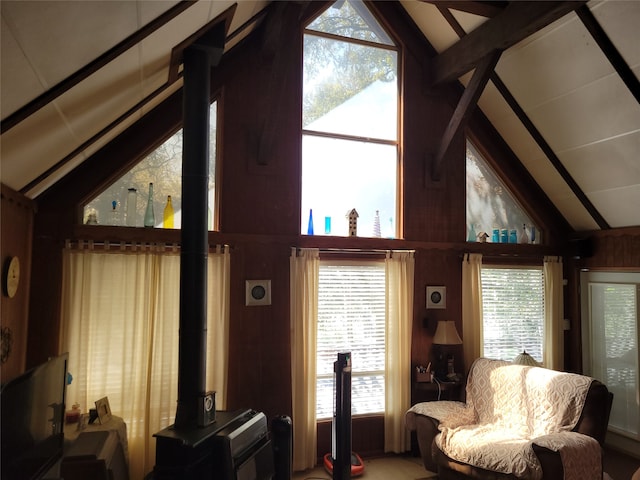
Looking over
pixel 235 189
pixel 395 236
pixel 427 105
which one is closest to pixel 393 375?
pixel 395 236

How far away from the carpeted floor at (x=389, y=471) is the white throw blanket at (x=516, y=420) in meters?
0.56

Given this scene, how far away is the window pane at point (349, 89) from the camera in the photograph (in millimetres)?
4480

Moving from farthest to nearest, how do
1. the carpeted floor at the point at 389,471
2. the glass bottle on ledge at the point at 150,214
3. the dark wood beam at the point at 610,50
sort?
the carpeted floor at the point at 389,471 < the glass bottle on ledge at the point at 150,214 < the dark wood beam at the point at 610,50

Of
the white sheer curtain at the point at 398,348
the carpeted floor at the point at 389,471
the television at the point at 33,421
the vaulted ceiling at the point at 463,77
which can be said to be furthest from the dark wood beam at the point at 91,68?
the carpeted floor at the point at 389,471

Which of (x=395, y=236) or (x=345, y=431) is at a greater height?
(x=395, y=236)

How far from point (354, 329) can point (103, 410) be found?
7.29ft

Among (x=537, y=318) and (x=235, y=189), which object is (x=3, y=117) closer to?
(x=235, y=189)

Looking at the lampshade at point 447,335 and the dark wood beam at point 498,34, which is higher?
the dark wood beam at point 498,34

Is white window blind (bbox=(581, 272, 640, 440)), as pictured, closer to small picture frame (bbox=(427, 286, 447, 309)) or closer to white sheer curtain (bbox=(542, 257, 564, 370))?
white sheer curtain (bbox=(542, 257, 564, 370))

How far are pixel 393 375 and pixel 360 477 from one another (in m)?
0.95

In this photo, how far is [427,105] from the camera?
4.85 meters

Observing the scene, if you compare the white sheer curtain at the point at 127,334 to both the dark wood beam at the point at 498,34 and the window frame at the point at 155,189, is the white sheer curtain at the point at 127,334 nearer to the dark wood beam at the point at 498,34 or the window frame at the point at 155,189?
the window frame at the point at 155,189

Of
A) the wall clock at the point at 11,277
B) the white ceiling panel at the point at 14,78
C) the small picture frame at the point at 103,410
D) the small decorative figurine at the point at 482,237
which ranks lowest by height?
the small picture frame at the point at 103,410

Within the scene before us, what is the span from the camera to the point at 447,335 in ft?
14.7
